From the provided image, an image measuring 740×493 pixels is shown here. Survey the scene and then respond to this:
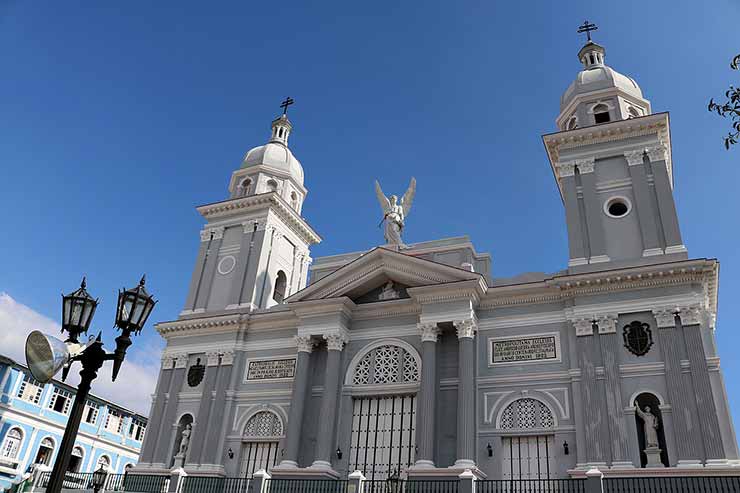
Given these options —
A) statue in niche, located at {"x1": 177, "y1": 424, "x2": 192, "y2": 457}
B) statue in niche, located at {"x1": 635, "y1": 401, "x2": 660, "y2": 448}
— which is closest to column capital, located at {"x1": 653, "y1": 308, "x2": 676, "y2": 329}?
statue in niche, located at {"x1": 635, "y1": 401, "x2": 660, "y2": 448}

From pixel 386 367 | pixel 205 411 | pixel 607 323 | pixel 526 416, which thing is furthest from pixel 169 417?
pixel 607 323

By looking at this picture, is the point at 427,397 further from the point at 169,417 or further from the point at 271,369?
the point at 169,417

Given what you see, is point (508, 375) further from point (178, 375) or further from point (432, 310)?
point (178, 375)

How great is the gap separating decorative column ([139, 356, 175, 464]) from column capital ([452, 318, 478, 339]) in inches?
538

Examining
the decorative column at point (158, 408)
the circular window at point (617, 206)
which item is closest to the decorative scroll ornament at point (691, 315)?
the circular window at point (617, 206)

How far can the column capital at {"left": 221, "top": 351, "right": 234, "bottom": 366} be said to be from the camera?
1029 inches

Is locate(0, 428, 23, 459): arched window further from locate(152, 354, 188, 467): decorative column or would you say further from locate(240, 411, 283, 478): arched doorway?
locate(240, 411, 283, 478): arched doorway

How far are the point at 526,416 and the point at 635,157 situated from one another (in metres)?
10.9

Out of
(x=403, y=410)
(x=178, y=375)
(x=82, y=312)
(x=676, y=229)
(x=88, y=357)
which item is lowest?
(x=88, y=357)

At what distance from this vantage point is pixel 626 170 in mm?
23375

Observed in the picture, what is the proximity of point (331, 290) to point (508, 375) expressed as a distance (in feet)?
26.1

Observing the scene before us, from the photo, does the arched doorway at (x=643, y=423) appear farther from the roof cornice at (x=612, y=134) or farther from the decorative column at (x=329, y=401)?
the decorative column at (x=329, y=401)

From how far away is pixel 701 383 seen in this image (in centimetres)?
1819

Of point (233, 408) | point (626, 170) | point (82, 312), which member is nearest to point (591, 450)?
point (626, 170)
